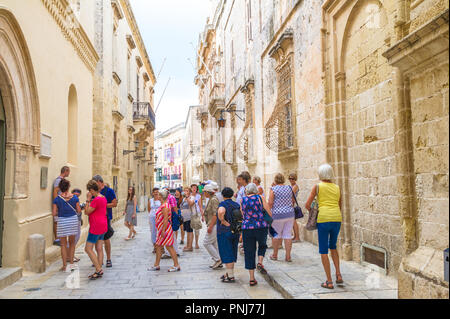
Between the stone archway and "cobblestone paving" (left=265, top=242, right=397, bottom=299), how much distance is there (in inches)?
157

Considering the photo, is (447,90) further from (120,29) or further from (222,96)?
(222,96)

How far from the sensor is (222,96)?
2152 centimetres

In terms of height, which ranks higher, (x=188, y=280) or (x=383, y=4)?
(x=383, y=4)

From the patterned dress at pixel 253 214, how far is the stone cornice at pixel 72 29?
515 centimetres

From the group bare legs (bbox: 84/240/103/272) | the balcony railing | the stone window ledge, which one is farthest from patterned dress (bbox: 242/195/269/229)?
the balcony railing

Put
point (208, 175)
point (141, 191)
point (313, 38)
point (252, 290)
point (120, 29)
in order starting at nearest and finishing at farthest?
point (252, 290) → point (313, 38) → point (120, 29) → point (141, 191) → point (208, 175)

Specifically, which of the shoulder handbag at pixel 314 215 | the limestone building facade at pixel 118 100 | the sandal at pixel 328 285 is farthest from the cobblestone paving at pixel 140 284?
the limestone building facade at pixel 118 100

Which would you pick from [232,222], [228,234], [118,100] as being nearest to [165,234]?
[228,234]

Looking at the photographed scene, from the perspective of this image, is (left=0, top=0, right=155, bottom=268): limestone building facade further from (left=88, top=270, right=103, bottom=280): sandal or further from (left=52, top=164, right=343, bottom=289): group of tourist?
(left=88, top=270, right=103, bottom=280): sandal

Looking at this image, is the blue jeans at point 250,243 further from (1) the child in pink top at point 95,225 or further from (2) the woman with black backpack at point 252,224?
(1) the child in pink top at point 95,225

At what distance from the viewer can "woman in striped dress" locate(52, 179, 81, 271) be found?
641cm

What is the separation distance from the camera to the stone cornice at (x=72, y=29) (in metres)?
7.69
